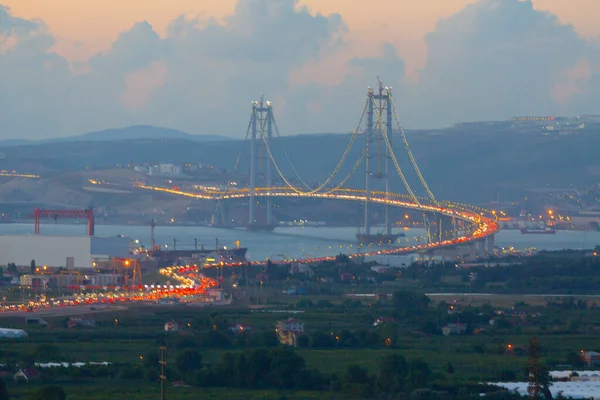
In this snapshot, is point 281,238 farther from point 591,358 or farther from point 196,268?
point 591,358

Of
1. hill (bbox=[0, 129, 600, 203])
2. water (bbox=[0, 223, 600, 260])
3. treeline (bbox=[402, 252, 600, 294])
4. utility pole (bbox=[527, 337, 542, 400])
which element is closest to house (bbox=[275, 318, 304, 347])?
utility pole (bbox=[527, 337, 542, 400])

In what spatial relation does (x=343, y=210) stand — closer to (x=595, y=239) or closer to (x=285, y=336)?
(x=595, y=239)

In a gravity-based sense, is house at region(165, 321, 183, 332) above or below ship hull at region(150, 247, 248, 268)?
below

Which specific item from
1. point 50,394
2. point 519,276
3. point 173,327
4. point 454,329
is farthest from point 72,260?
point 50,394

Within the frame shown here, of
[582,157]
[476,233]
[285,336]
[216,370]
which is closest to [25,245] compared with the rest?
[476,233]

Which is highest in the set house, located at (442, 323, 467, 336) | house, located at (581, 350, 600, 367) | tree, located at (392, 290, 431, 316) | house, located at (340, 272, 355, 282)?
house, located at (340, 272, 355, 282)

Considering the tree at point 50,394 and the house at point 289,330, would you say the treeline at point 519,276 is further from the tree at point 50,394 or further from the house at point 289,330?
the tree at point 50,394

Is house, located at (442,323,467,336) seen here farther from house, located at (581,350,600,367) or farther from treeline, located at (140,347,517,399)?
treeline, located at (140,347,517,399)
